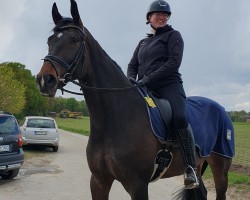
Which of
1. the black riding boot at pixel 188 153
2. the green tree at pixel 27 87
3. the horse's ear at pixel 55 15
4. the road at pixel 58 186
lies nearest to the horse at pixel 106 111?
the horse's ear at pixel 55 15

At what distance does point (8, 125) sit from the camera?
424 inches

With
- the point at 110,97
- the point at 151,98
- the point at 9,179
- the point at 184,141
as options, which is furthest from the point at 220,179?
the point at 9,179

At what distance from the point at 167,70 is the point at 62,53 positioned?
1395 millimetres

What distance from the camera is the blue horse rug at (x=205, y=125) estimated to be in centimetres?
443

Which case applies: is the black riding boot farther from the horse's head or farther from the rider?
the horse's head

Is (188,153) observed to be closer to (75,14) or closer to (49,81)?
(49,81)

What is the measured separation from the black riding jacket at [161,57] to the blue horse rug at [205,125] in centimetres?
29

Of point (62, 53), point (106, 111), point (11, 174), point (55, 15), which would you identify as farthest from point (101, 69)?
point (11, 174)

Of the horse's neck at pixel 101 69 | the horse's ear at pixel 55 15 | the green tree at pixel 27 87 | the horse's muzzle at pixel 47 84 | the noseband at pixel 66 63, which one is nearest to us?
the horse's muzzle at pixel 47 84

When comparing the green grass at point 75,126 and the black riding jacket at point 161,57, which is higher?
the black riding jacket at point 161,57

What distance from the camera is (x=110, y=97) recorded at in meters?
4.23

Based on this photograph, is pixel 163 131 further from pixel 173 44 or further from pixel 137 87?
pixel 173 44

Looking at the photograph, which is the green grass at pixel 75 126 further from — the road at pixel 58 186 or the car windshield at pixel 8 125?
the car windshield at pixel 8 125

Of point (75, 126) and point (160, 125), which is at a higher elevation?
point (160, 125)
